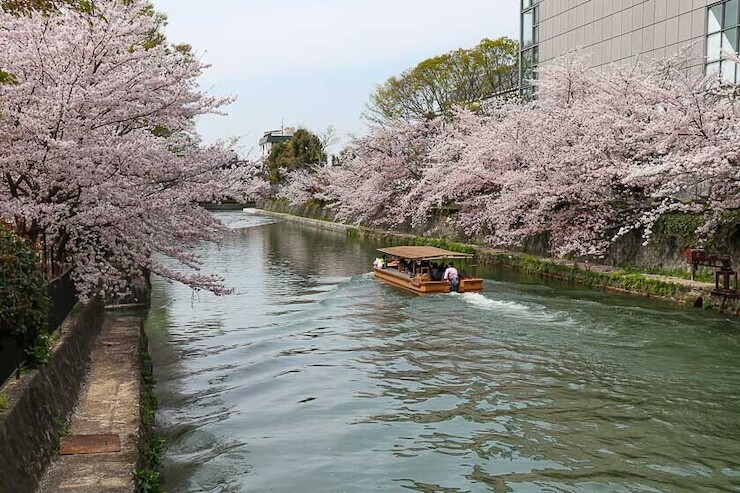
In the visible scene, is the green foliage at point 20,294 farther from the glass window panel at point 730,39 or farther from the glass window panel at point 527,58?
the glass window panel at point 527,58

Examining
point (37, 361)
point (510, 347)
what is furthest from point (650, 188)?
→ point (37, 361)

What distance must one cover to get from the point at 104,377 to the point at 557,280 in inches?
751

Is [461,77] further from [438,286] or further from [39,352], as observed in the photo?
[39,352]

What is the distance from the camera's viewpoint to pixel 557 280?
26.4 metres

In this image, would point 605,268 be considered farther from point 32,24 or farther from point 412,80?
point 412,80

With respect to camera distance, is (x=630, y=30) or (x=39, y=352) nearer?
(x=39, y=352)

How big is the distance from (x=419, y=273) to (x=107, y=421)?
17073 mm

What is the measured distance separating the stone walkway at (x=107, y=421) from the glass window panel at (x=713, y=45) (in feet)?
96.3

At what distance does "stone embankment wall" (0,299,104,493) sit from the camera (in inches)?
235

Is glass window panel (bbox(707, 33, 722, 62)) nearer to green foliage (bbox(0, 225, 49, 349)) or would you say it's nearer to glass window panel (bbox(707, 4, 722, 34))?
glass window panel (bbox(707, 4, 722, 34))

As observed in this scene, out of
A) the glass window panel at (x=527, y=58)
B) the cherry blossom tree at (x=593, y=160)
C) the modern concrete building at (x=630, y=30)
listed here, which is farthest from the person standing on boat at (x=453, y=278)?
the glass window panel at (x=527, y=58)

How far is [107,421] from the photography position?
8594 millimetres

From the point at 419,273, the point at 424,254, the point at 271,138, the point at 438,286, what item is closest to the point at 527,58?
the point at 424,254

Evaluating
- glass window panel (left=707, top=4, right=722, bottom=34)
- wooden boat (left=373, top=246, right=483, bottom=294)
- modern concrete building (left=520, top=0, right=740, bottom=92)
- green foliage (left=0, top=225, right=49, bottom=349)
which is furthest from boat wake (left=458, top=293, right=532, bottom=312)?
glass window panel (left=707, top=4, right=722, bottom=34)
